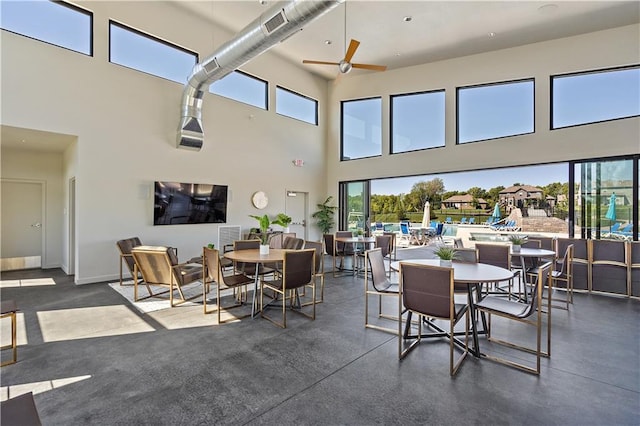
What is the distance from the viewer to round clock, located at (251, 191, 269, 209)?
787 centimetres

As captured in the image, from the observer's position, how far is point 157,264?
14.1 feet

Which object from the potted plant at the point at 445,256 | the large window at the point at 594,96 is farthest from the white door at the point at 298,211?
the large window at the point at 594,96

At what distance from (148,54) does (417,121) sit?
6.35m

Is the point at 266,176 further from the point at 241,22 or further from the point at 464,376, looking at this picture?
the point at 464,376

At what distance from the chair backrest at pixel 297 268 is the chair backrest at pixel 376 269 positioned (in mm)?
679

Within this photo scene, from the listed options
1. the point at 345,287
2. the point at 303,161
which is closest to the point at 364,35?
the point at 303,161

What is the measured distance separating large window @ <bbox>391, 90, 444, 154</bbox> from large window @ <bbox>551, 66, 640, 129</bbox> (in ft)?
7.58

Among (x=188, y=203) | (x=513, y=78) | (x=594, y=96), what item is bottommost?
(x=188, y=203)

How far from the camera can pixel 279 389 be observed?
2.30 m

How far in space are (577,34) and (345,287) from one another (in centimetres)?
662

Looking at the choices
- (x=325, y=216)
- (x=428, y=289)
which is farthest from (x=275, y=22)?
(x=325, y=216)

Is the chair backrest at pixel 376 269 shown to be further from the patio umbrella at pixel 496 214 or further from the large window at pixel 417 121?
the patio umbrella at pixel 496 214

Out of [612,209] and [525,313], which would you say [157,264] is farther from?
[612,209]

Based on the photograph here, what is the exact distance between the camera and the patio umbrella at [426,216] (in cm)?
1124
